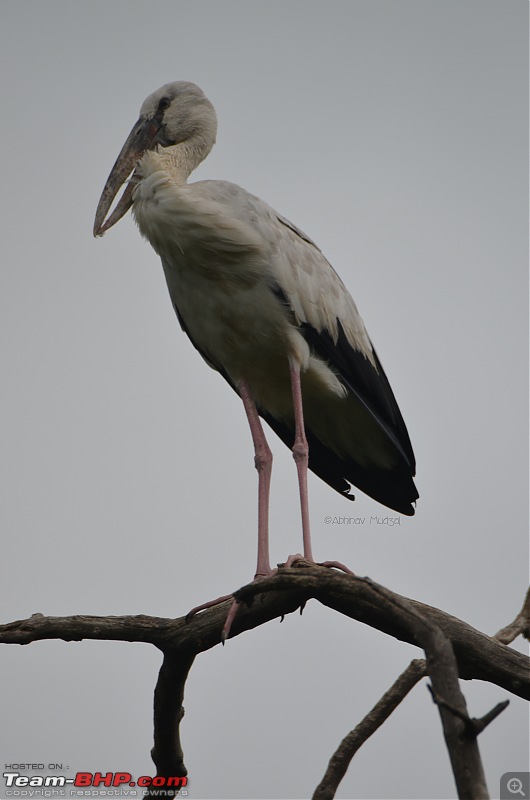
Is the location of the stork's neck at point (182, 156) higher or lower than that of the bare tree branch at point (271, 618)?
higher

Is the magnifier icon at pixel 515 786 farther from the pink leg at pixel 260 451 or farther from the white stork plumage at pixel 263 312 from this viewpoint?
the pink leg at pixel 260 451

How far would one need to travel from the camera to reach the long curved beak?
20.6 ft

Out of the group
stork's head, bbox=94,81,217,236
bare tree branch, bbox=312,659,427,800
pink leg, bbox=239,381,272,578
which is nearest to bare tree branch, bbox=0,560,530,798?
bare tree branch, bbox=312,659,427,800

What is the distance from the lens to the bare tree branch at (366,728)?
455cm

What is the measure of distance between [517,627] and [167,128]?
3799 millimetres

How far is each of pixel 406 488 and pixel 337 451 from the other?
52 centimetres

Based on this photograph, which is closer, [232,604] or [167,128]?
[232,604]

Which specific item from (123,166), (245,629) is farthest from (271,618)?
(123,166)

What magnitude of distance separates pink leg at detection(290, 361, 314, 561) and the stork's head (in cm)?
168

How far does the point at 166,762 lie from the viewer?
4699 millimetres

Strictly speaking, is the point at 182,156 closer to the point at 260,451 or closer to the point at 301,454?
the point at 260,451

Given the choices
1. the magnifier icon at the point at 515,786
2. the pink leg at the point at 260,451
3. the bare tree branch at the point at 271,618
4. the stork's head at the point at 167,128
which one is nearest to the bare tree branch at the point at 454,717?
the bare tree branch at the point at 271,618

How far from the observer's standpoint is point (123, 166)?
21.1 feet

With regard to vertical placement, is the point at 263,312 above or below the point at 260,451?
above
